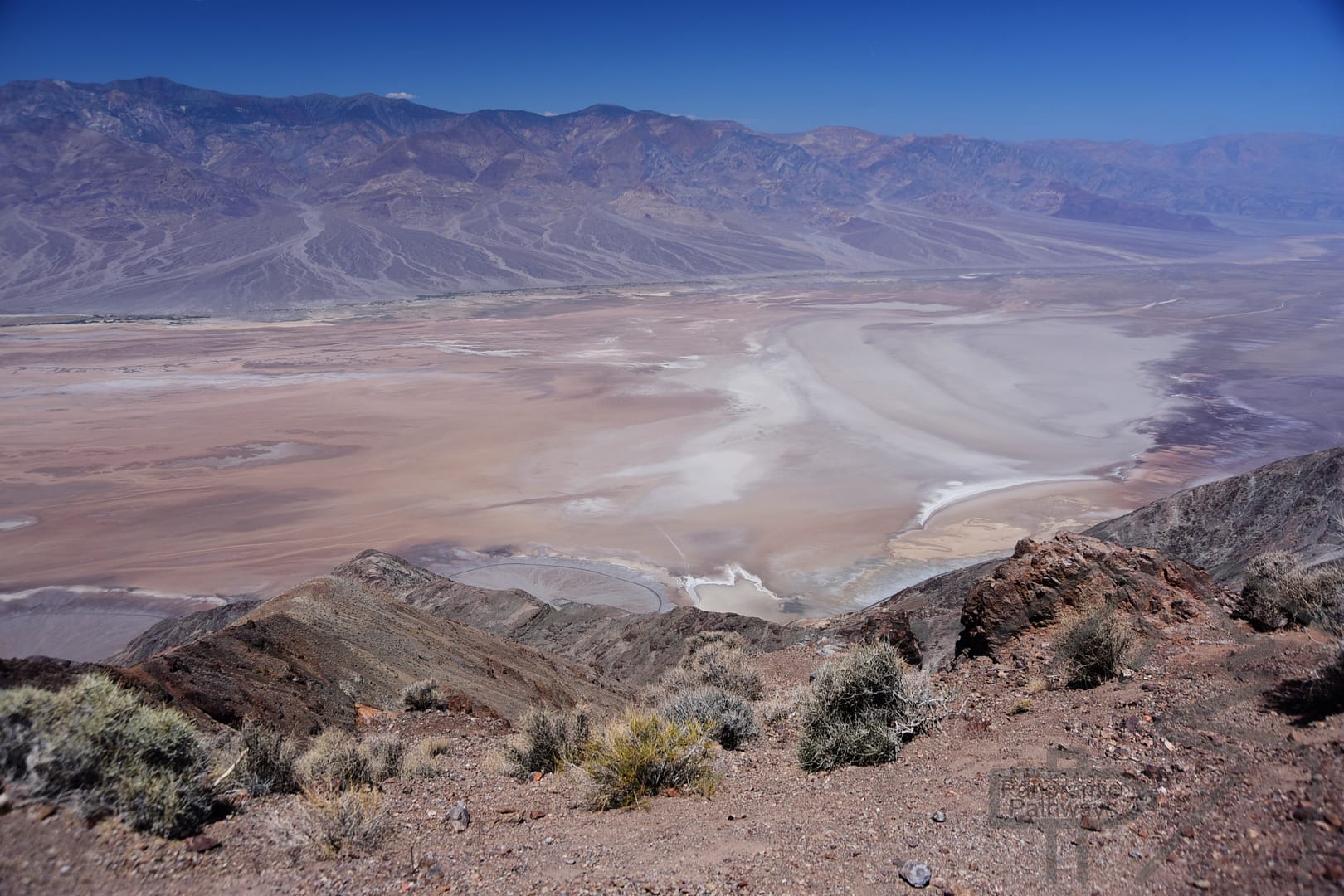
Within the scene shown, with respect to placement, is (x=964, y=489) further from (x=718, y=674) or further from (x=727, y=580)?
(x=718, y=674)

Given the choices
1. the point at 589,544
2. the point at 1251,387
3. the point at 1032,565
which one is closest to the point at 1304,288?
the point at 1251,387

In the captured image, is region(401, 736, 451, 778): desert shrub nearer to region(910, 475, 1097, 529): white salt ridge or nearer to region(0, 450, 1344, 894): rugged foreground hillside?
region(0, 450, 1344, 894): rugged foreground hillside

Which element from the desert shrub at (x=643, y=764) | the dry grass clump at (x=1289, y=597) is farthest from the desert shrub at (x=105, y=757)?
the dry grass clump at (x=1289, y=597)

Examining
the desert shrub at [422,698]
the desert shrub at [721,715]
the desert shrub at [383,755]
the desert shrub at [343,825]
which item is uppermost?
the desert shrub at [343,825]

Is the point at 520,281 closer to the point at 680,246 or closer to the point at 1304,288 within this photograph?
the point at 680,246

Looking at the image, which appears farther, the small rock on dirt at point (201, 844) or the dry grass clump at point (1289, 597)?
the dry grass clump at point (1289, 597)

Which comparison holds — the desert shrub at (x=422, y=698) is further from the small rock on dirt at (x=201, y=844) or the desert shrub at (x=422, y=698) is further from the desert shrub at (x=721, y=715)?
the small rock on dirt at (x=201, y=844)
